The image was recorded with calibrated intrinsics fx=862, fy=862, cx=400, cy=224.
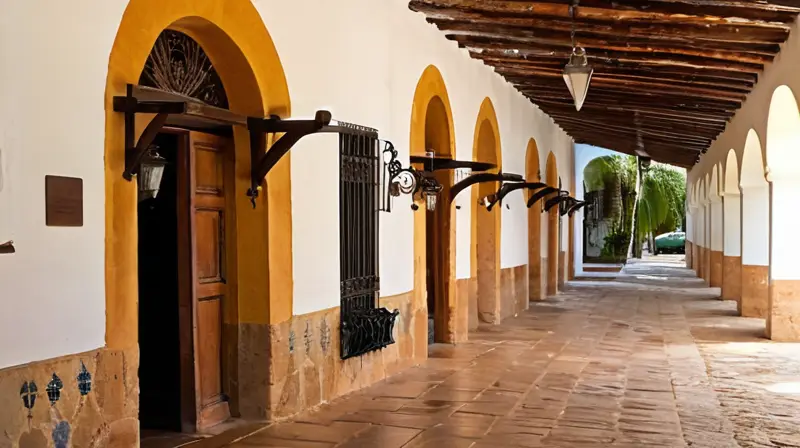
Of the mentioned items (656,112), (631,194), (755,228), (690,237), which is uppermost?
(656,112)

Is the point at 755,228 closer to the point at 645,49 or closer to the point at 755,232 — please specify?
the point at 755,232

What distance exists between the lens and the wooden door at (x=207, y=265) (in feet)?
18.6

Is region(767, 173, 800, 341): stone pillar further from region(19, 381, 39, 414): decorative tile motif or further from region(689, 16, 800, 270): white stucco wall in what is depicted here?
region(19, 381, 39, 414): decorative tile motif

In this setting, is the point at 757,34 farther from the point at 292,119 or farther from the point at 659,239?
the point at 659,239

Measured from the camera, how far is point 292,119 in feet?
19.6

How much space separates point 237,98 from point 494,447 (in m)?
2.84

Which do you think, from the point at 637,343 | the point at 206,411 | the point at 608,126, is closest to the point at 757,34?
the point at 637,343

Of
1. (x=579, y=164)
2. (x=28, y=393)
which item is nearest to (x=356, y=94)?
(x=28, y=393)

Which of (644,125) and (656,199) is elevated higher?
(644,125)

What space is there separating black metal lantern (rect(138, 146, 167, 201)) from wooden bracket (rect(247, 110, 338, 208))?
123 cm

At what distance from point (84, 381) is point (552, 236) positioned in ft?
51.7

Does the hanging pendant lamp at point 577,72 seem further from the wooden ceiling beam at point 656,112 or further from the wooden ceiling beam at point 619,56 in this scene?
the wooden ceiling beam at point 656,112

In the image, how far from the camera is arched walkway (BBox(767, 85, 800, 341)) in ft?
34.0

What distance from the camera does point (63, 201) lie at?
3.83 metres
